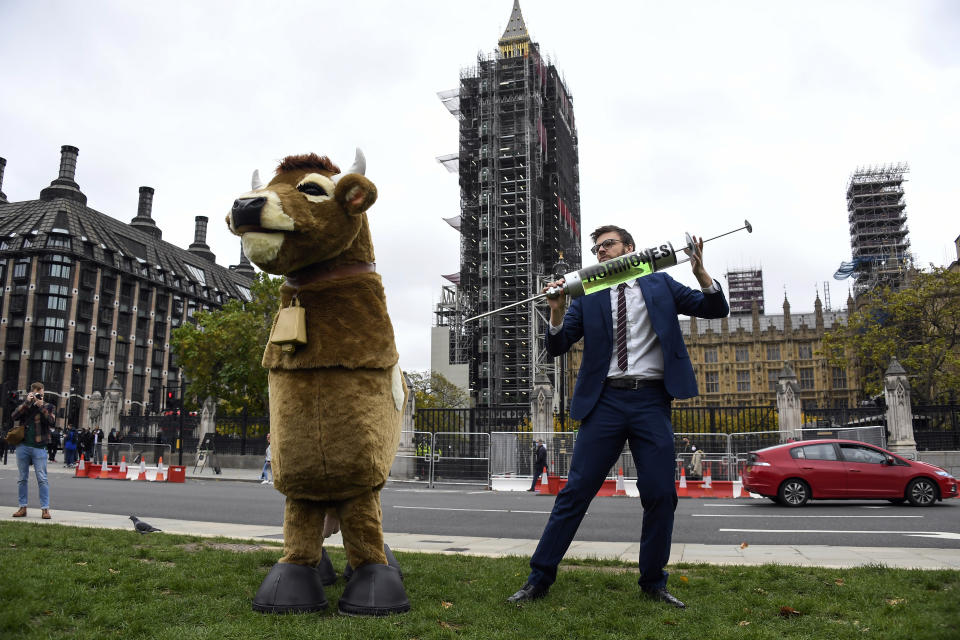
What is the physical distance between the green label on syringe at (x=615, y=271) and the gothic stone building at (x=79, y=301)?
54.8 metres

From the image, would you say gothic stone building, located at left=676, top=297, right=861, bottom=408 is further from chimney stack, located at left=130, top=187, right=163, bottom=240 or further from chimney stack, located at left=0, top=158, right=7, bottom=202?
chimney stack, located at left=0, top=158, right=7, bottom=202

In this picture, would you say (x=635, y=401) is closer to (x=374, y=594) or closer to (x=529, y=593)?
(x=529, y=593)

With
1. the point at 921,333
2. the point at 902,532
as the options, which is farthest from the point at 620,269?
the point at 921,333

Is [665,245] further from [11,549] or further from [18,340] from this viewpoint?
[18,340]

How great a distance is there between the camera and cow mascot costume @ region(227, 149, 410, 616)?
143 inches

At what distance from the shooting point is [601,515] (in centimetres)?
1073

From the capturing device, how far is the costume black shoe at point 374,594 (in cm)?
357

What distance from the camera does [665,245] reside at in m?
3.94

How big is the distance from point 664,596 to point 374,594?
1.56 m

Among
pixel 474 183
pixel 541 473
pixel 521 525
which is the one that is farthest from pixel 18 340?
pixel 521 525

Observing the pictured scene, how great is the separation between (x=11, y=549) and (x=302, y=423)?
3.62m

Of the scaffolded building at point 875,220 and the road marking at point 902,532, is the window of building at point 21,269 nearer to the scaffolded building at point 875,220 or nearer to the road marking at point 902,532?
the road marking at point 902,532

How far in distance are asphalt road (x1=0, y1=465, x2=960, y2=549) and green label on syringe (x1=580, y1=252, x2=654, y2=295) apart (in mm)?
4626

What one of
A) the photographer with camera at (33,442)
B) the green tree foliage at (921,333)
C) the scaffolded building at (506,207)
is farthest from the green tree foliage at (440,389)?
the photographer with camera at (33,442)
